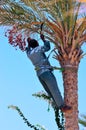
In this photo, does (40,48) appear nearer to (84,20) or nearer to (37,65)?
(37,65)

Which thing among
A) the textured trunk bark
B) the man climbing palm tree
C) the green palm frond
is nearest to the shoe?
the man climbing palm tree

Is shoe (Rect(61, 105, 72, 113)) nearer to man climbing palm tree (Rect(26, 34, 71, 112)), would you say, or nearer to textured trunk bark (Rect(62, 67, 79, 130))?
man climbing palm tree (Rect(26, 34, 71, 112))

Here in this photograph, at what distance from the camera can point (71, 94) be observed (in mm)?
12805

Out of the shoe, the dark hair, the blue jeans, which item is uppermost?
the dark hair

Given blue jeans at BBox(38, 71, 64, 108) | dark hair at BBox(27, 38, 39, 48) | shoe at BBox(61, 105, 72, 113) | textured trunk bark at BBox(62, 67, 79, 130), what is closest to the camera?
blue jeans at BBox(38, 71, 64, 108)

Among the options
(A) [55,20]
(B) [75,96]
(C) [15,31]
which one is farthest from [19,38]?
(B) [75,96]

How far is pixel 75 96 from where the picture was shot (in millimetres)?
12875

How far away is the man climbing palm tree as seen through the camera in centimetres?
1194

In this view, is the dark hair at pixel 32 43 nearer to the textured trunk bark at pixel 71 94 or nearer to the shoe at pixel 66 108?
the textured trunk bark at pixel 71 94

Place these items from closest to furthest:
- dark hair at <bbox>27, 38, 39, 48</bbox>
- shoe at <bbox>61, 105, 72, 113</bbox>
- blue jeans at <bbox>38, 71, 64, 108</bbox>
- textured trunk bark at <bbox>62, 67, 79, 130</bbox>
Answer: blue jeans at <bbox>38, 71, 64, 108</bbox> < shoe at <bbox>61, 105, 72, 113</bbox> < dark hair at <bbox>27, 38, 39, 48</bbox> < textured trunk bark at <bbox>62, 67, 79, 130</bbox>

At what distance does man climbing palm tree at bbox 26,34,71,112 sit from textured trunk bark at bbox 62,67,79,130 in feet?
1.04

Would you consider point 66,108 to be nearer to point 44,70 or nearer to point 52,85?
point 52,85

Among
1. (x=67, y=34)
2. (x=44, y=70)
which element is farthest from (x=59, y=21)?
(x=44, y=70)

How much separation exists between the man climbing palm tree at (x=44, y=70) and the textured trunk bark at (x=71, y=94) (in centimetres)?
32
